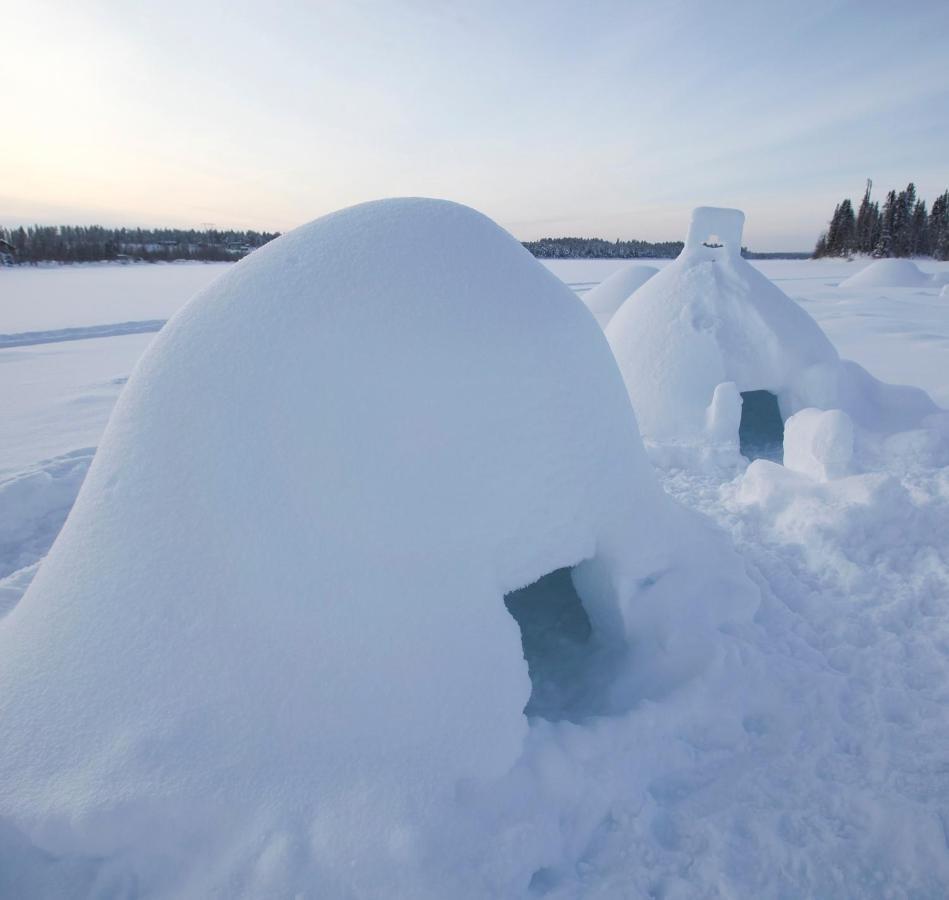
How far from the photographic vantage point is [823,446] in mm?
5363

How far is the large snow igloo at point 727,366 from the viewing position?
6.78m

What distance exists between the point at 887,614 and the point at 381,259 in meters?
3.79

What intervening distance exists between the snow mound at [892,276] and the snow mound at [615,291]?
1763cm

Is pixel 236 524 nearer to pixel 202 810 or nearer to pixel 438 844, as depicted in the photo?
pixel 202 810

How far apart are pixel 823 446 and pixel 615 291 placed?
14.6 metres

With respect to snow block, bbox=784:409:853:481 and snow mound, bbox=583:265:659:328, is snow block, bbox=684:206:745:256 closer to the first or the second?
snow block, bbox=784:409:853:481

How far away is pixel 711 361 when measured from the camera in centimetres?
714

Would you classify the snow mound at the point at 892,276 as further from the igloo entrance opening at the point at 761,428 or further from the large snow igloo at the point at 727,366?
the large snow igloo at the point at 727,366

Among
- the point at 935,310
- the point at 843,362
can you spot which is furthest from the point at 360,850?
the point at 935,310

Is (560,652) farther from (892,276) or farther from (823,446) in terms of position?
(892,276)

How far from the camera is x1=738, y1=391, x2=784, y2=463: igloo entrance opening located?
723 centimetres

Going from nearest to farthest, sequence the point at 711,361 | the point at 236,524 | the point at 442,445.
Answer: the point at 236,524 < the point at 442,445 < the point at 711,361

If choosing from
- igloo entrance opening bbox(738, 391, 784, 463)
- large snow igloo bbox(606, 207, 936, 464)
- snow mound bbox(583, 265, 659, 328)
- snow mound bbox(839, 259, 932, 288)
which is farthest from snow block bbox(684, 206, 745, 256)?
snow mound bbox(839, 259, 932, 288)

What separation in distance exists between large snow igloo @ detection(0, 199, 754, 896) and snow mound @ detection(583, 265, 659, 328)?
15.8 m
